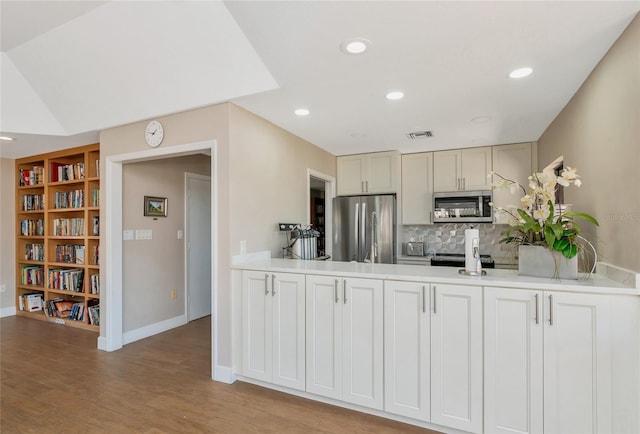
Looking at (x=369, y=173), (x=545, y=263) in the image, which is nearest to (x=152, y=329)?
(x=369, y=173)

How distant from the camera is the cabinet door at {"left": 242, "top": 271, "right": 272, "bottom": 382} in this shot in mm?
2629

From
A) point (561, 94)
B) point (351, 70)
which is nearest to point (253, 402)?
point (351, 70)

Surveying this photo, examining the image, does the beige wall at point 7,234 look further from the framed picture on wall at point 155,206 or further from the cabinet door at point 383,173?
the cabinet door at point 383,173

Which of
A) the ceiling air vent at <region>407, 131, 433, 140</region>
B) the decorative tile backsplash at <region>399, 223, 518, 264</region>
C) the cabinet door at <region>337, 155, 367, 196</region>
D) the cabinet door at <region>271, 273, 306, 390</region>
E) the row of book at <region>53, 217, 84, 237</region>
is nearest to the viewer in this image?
the cabinet door at <region>271, 273, 306, 390</region>

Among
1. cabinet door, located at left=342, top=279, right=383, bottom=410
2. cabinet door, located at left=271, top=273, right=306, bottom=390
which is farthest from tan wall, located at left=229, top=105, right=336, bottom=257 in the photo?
cabinet door, located at left=342, top=279, right=383, bottom=410

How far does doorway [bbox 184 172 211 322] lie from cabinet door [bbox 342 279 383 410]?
301 cm

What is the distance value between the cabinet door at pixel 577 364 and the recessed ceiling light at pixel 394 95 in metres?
1.75

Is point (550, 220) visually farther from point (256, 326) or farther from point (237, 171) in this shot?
point (237, 171)

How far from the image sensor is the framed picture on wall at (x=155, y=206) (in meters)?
4.03

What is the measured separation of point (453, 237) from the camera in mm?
4840

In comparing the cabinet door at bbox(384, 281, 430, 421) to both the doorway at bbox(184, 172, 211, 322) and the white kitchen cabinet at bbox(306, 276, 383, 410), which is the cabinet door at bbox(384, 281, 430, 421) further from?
the doorway at bbox(184, 172, 211, 322)

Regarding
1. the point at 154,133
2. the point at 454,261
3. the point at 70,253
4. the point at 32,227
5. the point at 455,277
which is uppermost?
the point at 154,133

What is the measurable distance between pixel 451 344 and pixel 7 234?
643cm

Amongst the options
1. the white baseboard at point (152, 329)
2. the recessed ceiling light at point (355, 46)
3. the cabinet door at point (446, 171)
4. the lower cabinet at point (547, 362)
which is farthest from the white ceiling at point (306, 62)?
the white baseboard at point (152, 329)
